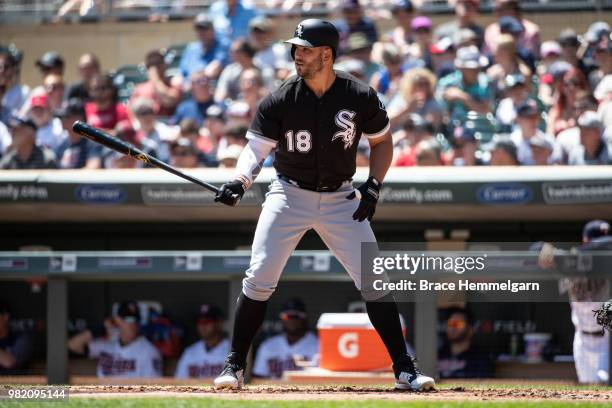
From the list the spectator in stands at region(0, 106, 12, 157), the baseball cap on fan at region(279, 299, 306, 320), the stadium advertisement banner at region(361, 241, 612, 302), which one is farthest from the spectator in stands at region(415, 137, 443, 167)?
the spectator in stands at region(0, 106, 12, 157)

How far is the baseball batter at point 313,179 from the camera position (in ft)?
16.4

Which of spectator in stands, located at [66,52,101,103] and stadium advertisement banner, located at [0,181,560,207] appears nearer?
stadium advertisement banner, located at [0,181,560,207]

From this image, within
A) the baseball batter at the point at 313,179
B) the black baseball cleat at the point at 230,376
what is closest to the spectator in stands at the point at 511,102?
the baseball batter at the point at 313,179

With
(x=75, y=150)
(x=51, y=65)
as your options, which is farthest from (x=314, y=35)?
(x=51, y=65)

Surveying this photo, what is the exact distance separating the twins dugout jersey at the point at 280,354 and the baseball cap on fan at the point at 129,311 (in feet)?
3.29

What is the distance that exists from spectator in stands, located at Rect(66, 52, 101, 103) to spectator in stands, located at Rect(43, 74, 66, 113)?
3.8 inches

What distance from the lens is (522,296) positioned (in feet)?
24.5

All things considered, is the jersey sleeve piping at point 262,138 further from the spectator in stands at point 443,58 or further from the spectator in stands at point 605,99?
the spectator in stands at point 443,58

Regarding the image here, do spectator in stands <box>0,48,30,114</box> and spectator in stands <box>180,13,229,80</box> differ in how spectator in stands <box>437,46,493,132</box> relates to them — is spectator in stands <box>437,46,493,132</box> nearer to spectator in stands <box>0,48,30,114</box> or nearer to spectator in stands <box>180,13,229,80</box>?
spectator in stands <box>180,13,229,80</box>

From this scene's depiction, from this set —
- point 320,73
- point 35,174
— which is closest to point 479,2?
point 35,174

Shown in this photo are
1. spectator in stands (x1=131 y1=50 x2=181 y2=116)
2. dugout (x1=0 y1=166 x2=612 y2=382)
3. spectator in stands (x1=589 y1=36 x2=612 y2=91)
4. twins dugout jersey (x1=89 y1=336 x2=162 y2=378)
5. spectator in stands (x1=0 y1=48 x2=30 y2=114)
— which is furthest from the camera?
spectator in stands (x1=0 y1=48 x2=30 y2=114)

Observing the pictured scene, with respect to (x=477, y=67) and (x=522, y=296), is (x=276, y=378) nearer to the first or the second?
(x=522, y=296)

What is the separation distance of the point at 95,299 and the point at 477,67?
12.4ft

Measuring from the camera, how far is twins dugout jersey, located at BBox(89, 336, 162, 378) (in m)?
7.89
